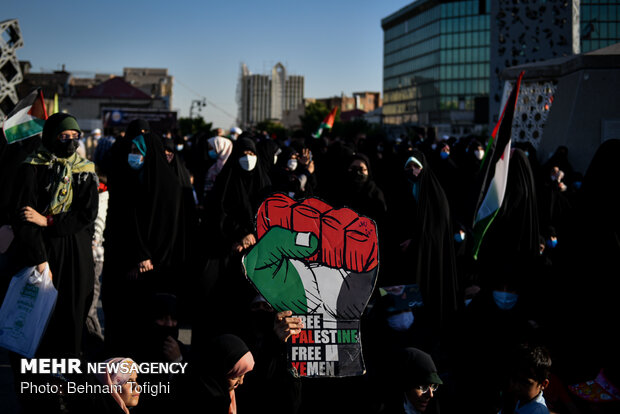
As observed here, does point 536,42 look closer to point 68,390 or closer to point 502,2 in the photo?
point 502,2

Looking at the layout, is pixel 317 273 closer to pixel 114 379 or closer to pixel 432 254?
pixel 114 379

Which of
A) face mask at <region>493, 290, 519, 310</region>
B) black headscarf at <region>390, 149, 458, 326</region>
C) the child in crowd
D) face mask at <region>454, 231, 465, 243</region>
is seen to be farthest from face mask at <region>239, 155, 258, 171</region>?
the child in crowd

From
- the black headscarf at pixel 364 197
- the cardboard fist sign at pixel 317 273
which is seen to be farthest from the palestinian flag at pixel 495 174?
the cardboard fist sign at pixel 317 273

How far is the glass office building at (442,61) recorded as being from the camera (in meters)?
74.8

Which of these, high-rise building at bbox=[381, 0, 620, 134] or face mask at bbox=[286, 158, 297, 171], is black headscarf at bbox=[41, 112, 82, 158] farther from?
high-rise building at bbox=[381, 0, 620, 134]

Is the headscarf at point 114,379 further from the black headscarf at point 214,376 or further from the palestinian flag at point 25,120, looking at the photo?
the palestinian flag at point 25,120

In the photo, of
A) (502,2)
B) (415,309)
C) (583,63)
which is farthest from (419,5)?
(415,309)

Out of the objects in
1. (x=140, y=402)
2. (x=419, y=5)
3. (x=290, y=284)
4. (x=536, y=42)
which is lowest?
(x=140, y=402)

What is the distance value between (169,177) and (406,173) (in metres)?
1.81

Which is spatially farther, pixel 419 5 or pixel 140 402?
pixel 419 5

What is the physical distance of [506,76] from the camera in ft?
35.1

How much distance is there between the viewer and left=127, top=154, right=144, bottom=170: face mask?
4023 millimetres

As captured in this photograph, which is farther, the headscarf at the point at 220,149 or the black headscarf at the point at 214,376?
the headscarf at the point at 220,149

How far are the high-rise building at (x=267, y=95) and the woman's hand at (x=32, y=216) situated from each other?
168 metres
